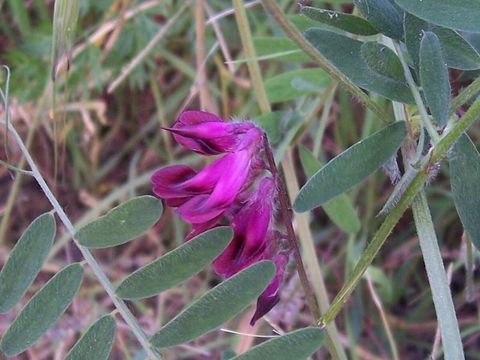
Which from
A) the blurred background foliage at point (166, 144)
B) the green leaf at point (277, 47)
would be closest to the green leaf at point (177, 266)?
the green leaf at point (277, 47)

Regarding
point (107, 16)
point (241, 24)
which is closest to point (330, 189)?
point (241, 24)

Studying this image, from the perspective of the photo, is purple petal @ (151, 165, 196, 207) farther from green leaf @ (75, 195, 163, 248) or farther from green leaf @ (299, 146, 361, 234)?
green leaf @ (299, 146, 361, 234)

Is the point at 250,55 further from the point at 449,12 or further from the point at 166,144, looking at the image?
the point at 166,144

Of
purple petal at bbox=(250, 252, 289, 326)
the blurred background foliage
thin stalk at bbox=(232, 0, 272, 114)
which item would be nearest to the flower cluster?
purple petal at bbox=(250, 252, 289, 326)

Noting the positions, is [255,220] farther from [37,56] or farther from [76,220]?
[76,220]

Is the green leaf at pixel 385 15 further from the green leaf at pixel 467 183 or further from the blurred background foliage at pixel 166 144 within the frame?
the blurred background foliage at pixel 166 144

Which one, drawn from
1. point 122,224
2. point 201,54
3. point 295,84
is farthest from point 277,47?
point 122,224
